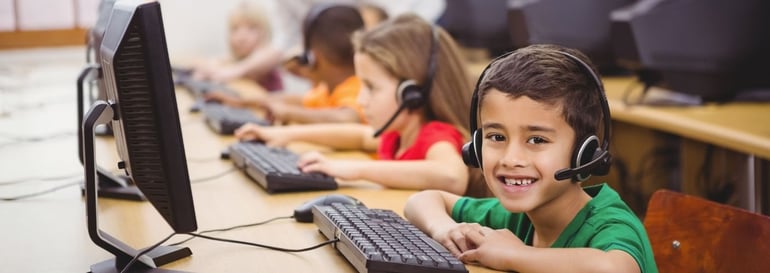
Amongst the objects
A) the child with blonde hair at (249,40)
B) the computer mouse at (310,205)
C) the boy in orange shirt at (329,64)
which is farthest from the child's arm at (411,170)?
the child with blonde hair at (249,40)

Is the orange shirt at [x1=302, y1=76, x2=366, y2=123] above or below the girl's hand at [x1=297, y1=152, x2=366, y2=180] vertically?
below

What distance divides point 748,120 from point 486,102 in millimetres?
1306

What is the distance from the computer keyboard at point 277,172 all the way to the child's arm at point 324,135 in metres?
0.19

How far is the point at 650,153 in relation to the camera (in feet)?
9.53

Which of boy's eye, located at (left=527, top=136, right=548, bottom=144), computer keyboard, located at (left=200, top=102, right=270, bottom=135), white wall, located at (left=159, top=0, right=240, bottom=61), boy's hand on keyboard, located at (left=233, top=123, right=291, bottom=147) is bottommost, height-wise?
white wall, located at (left=159, top=0, right=240, bottom=61)

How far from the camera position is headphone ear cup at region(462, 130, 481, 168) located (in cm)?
120

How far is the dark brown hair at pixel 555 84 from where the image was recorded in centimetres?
114

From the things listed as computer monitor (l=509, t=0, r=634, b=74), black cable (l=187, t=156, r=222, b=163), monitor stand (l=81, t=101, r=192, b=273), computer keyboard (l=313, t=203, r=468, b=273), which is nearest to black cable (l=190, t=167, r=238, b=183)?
black cable (l=187, t=156, r=222, b=163)

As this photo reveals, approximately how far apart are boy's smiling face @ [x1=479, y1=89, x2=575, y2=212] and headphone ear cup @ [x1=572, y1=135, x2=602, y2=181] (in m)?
0.02

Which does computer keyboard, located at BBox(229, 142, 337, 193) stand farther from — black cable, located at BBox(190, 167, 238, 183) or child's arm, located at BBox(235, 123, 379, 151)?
child's arm, located at BBox(235, 123, 379, 151)

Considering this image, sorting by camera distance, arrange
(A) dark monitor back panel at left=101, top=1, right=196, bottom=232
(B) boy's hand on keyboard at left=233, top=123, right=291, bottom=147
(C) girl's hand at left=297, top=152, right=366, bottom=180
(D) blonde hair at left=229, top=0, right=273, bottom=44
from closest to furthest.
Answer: (A) dark monitor back panel at left=101, top=1, right=196, bottom=232, (C) girl's hand at left=297, top=152, right=366, bottom=180, (B) boy's hand on keyboard at left=233, top=123, right=291, bottom=147, (D) blonde hair at left=229, top=0, right=273, bottom=44

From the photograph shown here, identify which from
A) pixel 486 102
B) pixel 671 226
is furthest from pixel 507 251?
pixel 671 226

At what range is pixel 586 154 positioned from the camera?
1.14 meters

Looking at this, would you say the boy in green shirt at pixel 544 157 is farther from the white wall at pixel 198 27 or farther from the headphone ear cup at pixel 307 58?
the white wall at pixel 198 27
